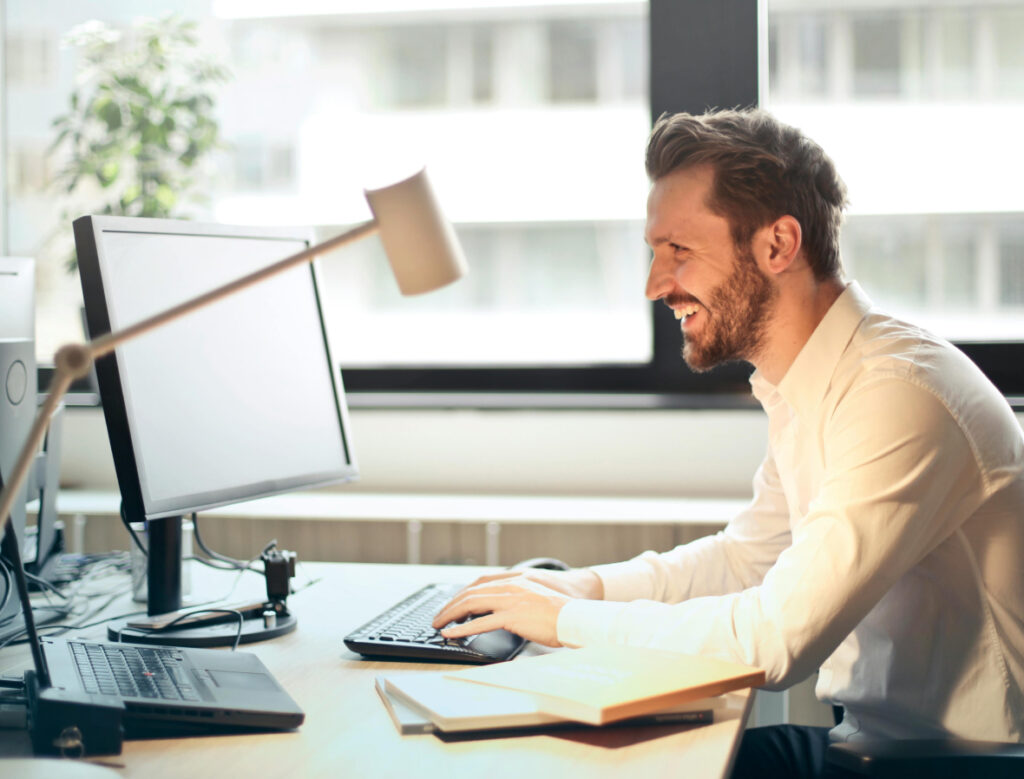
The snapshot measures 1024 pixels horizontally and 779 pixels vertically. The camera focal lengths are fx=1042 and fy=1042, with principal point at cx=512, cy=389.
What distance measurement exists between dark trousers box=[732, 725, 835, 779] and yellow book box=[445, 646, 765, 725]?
425 millimetres

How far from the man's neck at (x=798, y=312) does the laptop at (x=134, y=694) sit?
82cm

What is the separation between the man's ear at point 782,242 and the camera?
4.74ft

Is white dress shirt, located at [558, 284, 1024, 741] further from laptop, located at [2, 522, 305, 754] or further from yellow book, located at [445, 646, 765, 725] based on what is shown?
laptop, located at [2, 522, 305, 754]

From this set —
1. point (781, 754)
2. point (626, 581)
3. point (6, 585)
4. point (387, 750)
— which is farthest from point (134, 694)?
point (781, 754)

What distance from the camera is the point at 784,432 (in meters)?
1.48

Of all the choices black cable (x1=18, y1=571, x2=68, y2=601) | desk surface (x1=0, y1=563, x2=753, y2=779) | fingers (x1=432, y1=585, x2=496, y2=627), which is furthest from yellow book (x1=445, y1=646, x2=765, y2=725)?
black cable (x1=18, y1=571, x2=68, y2=601)

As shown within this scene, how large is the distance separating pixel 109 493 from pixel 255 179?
0.91 metres

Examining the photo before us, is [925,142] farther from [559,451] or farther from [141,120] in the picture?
[141,120]

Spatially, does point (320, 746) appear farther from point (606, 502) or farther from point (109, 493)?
point (109, 493)

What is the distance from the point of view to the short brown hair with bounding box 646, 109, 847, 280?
1453mm

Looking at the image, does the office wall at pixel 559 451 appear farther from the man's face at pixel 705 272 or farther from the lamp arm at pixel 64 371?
the lamp arm at pixel 64 371

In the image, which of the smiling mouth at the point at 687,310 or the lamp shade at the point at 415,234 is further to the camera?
the smiling mouth at the point at 687,310

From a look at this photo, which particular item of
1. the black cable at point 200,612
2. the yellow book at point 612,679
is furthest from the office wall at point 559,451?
the yellow book at point 612,679

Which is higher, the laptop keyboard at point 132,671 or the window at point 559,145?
the window at point 559,145
